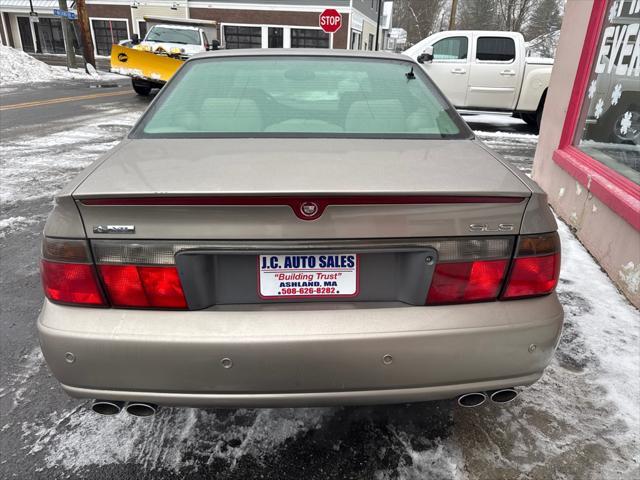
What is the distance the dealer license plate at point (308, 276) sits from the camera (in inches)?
62.9

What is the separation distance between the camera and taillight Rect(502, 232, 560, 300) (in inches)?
66.1

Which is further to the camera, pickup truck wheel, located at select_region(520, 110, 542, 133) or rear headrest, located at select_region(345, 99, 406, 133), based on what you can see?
pickup truck wheel, located at select_region(520, 110, 542, 133)

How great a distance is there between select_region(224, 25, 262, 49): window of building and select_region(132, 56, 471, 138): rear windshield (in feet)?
114

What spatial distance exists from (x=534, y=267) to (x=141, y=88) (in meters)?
15.3

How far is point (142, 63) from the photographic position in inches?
518

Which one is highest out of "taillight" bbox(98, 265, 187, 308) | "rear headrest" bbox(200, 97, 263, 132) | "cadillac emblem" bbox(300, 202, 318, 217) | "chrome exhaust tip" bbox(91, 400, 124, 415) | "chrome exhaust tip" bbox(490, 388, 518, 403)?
"rear headrest" bbox(200, 97, 263, 132)

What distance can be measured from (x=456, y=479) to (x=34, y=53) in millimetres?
46273

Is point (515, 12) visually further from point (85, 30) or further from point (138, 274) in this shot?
point (138, 274)

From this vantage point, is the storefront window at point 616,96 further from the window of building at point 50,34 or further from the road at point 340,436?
Answer: the window of building at point 50,34

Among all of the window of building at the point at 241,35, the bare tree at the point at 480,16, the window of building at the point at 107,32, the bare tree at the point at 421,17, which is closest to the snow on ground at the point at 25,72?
the window of building at the point at 241,35

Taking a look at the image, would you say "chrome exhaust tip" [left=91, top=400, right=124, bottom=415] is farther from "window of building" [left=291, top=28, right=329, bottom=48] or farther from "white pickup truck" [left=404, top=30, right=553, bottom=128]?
"window of building" [left=291, top=28, right=329, bottom=48]

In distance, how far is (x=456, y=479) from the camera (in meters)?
1.91

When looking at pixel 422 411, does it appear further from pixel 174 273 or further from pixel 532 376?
pixel 174 273

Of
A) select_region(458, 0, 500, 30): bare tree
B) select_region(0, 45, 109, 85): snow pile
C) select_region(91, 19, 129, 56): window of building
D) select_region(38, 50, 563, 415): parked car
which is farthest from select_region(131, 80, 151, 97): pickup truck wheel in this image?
select_region(458, 0, 500, 30): bare tree
